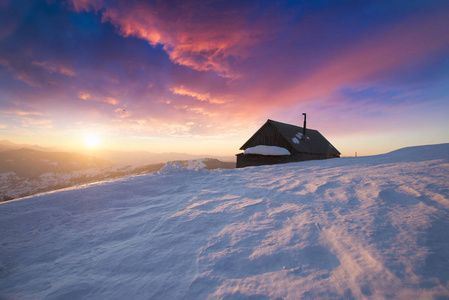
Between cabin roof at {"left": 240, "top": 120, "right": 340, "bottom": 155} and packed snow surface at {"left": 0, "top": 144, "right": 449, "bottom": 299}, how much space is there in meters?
14.7

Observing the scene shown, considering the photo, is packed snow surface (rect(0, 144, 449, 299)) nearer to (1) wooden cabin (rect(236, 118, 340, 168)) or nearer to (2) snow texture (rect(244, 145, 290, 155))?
(2) snow texture (rect(244, 145, 290, 155))

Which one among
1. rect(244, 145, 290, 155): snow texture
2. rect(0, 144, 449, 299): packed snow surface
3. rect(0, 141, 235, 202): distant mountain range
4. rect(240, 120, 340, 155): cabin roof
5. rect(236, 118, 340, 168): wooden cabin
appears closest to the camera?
rect(0, 144, 449, 299): packed snow surface

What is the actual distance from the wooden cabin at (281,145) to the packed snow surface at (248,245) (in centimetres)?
1394

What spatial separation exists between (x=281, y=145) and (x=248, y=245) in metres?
17.8

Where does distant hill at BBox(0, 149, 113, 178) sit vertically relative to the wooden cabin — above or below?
below

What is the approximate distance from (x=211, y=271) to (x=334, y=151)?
27.5m

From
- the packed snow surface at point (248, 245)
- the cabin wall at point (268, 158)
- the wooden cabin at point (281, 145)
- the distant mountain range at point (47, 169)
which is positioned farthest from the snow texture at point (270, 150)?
the distant mountain range at point (47, 169)

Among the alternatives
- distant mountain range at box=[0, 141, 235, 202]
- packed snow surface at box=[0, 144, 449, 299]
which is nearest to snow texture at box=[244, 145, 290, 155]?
packed snow surface at box=[0, 144, 449, 299]

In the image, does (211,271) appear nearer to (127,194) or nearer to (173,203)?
(173,203)

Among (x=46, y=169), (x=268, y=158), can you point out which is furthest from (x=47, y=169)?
(x=268, y=158)

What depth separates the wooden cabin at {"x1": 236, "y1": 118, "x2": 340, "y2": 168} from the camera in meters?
18.4

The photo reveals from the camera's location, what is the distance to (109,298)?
1.89m

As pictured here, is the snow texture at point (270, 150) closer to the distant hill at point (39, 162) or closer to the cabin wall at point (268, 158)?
the cabin wall at point (268, 158)

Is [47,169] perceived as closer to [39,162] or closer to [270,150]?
[39,162]
